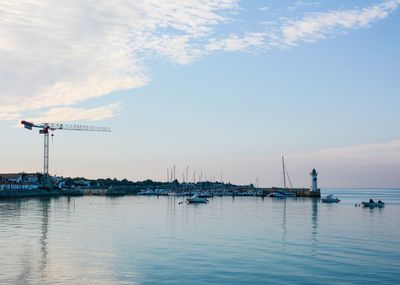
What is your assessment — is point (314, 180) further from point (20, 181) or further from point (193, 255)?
point (193, 255)

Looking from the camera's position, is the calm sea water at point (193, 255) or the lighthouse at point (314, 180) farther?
the lighthouse at point (314, 180)

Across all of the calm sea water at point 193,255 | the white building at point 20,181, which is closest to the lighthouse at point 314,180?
the white building at point 20,181

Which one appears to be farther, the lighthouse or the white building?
the lighthouse

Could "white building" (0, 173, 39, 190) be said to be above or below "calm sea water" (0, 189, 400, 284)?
above

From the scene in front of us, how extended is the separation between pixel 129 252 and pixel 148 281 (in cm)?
1044

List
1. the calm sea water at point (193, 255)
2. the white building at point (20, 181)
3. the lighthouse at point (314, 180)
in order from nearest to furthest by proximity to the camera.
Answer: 1. the calm sea water at point (193, 255)
2. the white building at point (20, 181)
3. the lighthouse at point (314, 180)

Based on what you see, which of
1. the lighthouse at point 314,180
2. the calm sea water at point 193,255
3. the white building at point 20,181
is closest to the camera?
the calm sea water at point 193,255

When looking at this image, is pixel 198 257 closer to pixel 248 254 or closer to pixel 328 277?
pixel 248 254

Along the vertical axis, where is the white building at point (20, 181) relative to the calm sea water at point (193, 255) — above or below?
above

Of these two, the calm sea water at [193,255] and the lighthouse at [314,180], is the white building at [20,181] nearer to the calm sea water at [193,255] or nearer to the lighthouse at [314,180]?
the lighthouse at [314,180]

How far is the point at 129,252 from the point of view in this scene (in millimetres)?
38094

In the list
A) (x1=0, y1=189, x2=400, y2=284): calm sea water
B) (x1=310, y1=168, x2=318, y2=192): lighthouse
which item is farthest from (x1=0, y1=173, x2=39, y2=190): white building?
(x1=0, y1=189, x2=400, y2=284): calm sea water

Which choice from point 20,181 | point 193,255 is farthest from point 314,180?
point 193,255

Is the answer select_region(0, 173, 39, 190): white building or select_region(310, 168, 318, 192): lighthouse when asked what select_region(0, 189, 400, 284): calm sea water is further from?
select_region(310, 168, 318, 192): lighthouse
